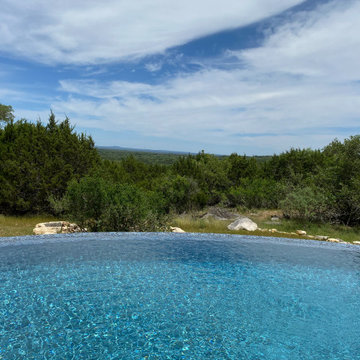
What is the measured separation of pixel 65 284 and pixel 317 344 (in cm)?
507

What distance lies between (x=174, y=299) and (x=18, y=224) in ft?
32.3

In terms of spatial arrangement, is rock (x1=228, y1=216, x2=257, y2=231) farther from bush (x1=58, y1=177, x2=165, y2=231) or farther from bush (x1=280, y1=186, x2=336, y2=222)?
bush (x1=58, y1=177, x2=165, y2=231)

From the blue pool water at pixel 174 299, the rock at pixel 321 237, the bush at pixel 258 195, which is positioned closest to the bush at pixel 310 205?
the rock at pixel 321 237

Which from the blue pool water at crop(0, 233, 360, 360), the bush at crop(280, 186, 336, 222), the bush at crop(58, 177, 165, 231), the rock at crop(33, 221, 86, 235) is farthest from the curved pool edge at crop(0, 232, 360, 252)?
the bush at crop(280, 186, 336, 222)

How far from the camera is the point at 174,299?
20.0ft

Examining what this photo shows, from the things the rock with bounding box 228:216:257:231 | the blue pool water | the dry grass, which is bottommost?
the dry grass

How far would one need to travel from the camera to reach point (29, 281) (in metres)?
6.71

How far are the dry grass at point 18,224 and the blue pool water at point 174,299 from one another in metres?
2.25

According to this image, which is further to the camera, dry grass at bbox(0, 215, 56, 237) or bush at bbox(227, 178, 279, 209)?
bush at bbox(227, 178, 279, 209)

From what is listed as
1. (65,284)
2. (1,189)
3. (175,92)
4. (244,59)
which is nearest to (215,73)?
(244,59)

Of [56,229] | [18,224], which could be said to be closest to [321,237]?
[56,229]

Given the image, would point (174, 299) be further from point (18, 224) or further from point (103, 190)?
point (18, 224)

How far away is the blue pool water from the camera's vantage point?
448 cm

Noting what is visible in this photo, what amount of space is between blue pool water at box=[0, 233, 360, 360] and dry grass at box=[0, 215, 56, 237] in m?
2.25
